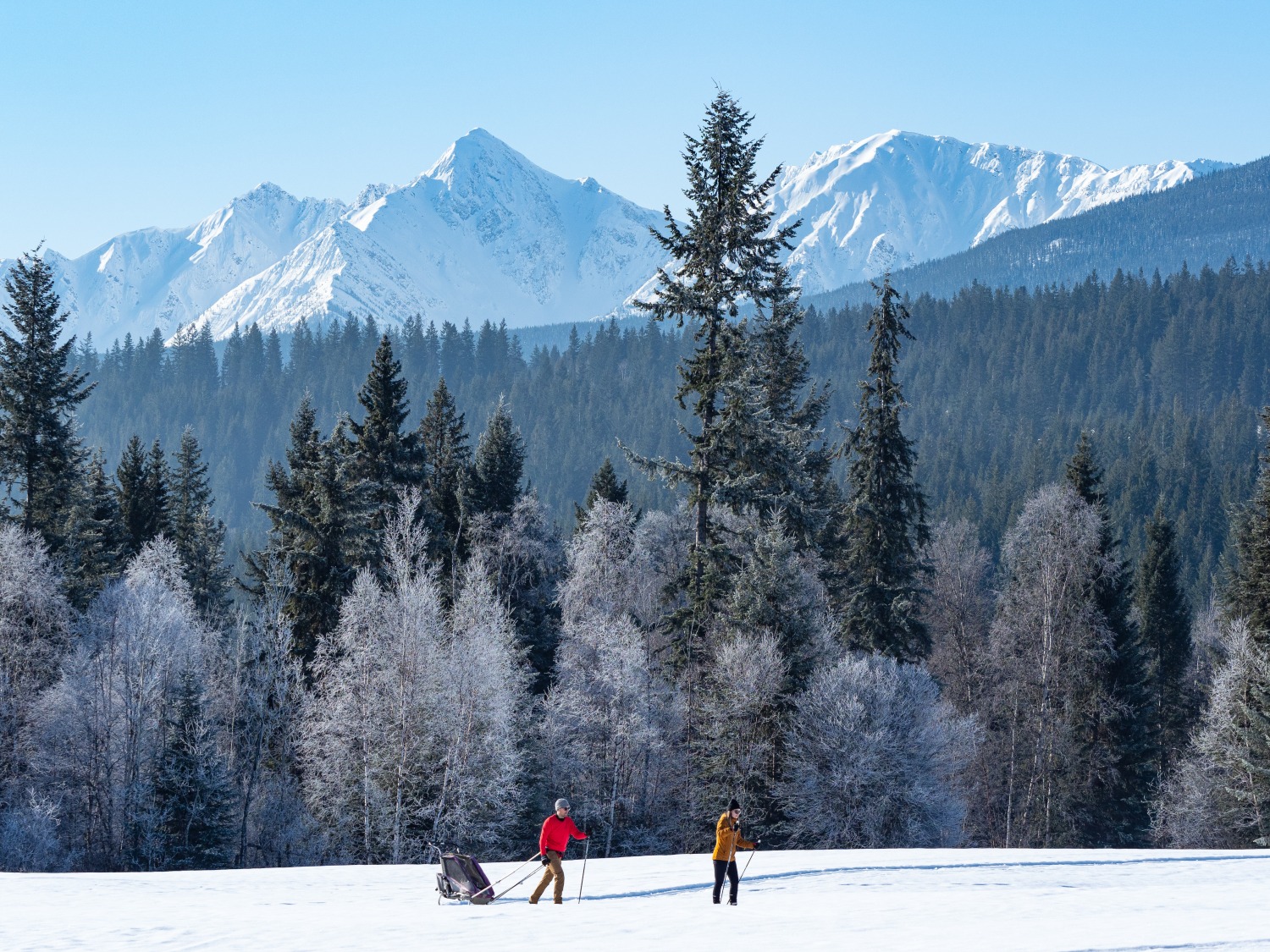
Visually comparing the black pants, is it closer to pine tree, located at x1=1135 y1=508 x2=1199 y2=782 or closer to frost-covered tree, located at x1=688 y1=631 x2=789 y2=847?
frost-covered tree, located at x1=688 y1=631 x2=789 y2=847

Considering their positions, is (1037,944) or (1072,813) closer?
(1037,944)

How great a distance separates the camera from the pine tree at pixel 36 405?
38844 mm

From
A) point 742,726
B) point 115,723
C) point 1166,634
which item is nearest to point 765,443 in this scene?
point 742,726

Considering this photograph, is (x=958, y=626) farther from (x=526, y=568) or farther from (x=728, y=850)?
(x=728, y=850)

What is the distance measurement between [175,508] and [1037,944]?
177ft

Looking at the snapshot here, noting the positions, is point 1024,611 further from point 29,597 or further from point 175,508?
point 175,508

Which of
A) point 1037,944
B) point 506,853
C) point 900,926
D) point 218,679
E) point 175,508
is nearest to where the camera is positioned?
point 1037,944

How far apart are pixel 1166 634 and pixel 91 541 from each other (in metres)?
45.7

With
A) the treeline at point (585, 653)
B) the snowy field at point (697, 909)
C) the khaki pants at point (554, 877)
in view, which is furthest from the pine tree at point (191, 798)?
the khaki pants at point (554, 877)

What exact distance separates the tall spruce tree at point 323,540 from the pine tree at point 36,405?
21.6 feet

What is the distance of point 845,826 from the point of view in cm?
3678

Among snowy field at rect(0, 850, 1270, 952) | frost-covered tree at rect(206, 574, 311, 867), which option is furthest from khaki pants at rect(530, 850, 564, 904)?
frost-covered tree at rect(206, 574, 311, 867)

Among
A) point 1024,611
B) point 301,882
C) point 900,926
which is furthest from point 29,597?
point 1024,611

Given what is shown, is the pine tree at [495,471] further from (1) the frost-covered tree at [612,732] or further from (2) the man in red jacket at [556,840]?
(2) the man in red jacket at [556,840]
